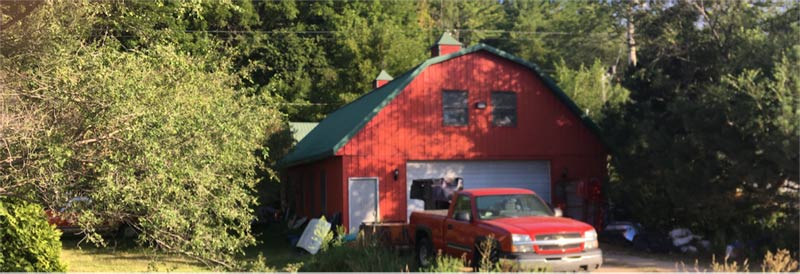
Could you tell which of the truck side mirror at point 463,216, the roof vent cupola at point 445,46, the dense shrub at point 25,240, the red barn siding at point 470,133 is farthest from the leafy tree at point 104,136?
the roof vent cupola at point 445,46

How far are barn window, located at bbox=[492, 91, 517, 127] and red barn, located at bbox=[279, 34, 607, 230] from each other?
30 mm

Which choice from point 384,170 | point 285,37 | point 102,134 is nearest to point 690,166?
point 384,170

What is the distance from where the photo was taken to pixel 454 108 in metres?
19.9

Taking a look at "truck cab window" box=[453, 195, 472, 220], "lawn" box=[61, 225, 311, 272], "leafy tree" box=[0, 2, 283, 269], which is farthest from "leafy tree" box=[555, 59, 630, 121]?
"leafy tree" box=[0, 2, 283, 269]

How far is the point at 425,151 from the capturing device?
63.9ft

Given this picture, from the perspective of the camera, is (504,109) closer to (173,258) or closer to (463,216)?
(463,216)

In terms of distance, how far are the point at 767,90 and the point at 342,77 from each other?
27735 mm

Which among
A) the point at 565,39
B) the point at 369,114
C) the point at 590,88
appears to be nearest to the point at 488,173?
the point at 369,114

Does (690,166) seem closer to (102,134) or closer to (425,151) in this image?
(425,151)

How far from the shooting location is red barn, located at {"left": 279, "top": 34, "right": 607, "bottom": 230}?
1898cm

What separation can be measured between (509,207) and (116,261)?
9766 millimetres

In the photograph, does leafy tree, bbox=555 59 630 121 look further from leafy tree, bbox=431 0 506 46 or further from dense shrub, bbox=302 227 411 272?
dense shrub, bbox=302 227 411 272

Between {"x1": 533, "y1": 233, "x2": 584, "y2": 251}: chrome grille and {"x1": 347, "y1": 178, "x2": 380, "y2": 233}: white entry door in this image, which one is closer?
{"x1": 533, "y1": 233, "x2": 584, "y2": 251}: chrome grille

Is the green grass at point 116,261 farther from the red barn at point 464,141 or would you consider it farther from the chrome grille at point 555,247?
the chrome grille at point 555,247
